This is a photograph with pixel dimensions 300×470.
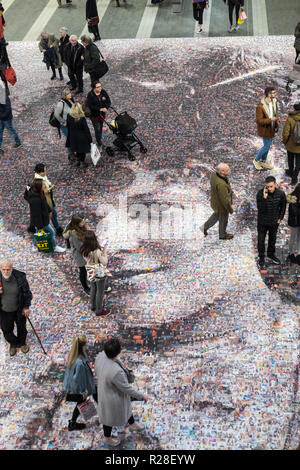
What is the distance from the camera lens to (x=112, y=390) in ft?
16.8

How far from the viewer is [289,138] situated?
8.82 meters

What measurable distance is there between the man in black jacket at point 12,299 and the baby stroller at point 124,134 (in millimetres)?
4547

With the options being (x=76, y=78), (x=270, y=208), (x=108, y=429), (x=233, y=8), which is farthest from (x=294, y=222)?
(x=233, y=8)

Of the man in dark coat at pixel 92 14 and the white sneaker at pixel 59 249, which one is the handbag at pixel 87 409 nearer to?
the white sneaker at pixel 59 249

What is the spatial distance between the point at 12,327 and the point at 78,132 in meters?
4.37

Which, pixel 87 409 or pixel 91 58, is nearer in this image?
pixel 87 409

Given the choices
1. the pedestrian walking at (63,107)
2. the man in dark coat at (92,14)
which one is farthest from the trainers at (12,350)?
the man in dark coat at (92,14)

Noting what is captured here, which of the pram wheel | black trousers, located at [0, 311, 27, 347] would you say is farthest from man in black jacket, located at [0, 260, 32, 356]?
the pram wheel

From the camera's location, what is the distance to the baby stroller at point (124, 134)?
32.5 ft

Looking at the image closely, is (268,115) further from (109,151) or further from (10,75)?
(10,75)

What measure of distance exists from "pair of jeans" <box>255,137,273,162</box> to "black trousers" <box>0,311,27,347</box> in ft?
17.9

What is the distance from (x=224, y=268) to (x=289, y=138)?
269 centimetres

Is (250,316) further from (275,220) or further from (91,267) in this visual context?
(91,267)

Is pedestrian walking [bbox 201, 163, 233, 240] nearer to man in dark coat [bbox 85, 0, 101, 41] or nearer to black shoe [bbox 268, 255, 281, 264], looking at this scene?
black shoe [bbox 268, 255, 281, 264]
